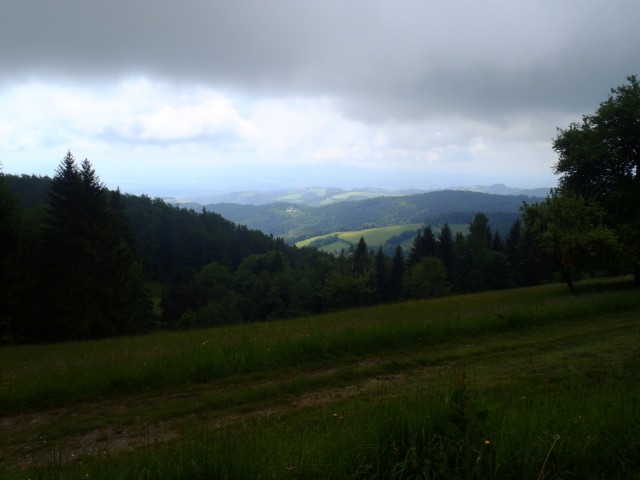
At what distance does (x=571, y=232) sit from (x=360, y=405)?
18518mm

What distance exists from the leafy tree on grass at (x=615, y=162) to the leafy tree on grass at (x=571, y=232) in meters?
1.22

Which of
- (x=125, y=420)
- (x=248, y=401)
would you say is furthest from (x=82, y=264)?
(x=248, y=401)

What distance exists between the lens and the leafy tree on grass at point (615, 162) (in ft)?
70.1

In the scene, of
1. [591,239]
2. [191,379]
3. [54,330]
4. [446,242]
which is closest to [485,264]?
[446,242]

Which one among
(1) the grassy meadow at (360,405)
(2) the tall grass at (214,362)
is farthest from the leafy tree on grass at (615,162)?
(2) the tall grass at (214,362)

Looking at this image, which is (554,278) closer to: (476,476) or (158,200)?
(476,476)

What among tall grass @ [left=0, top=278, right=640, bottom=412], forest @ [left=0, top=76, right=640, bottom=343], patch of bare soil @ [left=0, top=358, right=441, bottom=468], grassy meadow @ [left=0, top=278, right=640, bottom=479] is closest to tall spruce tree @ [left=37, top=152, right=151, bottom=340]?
forest @ [left=0, top=76, right=640, bottom=343]

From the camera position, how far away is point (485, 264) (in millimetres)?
69500

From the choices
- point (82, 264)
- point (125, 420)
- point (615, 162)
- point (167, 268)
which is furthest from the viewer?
point (167, 268)

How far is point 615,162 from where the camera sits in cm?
2278

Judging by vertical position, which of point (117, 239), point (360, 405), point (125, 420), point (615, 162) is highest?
point (615, 162)

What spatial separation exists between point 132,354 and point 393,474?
9644mm

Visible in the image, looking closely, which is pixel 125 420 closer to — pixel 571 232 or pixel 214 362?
pixel 214 362

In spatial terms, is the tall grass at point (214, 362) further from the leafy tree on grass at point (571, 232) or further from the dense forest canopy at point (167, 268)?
the dense forest canopy at point (167, 268)
